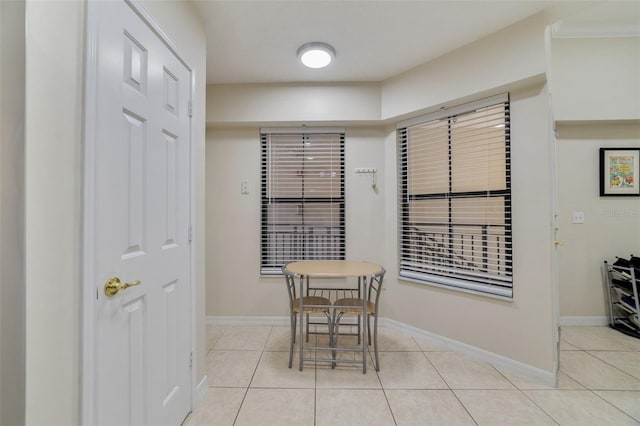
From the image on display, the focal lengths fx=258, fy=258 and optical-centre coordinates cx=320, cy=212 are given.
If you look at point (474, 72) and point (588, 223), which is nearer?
point (474, 72)

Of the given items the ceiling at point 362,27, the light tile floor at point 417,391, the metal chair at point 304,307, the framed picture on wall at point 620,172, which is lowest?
the light tile floor at point 417,391

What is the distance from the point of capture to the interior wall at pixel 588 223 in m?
2.83

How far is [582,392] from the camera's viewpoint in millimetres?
1824

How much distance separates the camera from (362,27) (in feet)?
6.55

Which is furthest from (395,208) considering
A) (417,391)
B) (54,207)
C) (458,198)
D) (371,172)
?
(54,207)

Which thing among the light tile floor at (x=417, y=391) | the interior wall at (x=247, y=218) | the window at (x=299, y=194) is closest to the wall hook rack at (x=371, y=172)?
the interior wall at (x=247, y=218)

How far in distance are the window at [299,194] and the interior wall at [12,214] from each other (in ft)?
7.39

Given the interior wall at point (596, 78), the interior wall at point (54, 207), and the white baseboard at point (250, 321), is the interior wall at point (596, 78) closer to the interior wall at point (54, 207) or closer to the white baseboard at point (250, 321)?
the white baseboard at point (250, 321)

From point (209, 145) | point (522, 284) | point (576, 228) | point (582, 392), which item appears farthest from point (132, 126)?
point (576, 228)

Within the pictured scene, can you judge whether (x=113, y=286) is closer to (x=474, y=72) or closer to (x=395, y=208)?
(x=395, y=208)

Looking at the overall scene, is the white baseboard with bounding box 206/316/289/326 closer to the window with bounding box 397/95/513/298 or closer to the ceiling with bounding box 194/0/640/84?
the window with bounding box 397/95/513/298

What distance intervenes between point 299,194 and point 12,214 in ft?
7.77

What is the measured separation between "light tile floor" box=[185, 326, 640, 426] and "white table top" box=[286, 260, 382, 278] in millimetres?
792

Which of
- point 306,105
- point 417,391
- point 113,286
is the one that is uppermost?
point 306,105
